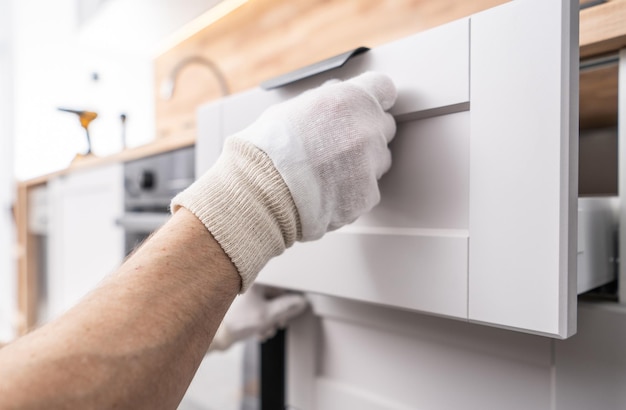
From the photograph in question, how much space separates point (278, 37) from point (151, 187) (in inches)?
25.3

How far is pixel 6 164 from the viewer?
2.87 meters

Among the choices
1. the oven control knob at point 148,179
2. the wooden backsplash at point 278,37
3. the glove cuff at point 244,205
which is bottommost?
the glove cuff at point 244,205

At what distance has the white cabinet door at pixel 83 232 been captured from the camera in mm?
1233

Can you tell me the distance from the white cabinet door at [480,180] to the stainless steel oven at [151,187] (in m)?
0.52

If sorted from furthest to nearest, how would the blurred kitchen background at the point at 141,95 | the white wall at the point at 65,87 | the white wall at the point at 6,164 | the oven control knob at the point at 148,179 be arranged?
the white wall at the point at 6,164, the white wall at the point at 65,87, the oven control knob at the point at 148,179, the blurred kitchen background at the point at 141,95

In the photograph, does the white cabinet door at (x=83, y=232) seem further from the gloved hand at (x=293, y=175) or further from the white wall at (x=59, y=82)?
the gloved hand at (x=293, y=175)

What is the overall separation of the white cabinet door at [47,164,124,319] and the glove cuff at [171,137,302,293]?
0.91 m

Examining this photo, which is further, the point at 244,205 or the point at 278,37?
the point at 278,37

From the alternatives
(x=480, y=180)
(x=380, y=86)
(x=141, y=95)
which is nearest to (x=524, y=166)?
(x=480, y=180)

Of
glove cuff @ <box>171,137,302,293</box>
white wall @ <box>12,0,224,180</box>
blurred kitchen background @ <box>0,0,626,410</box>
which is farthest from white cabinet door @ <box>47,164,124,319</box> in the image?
glove cuff @ <box>171,137,302,293</box>

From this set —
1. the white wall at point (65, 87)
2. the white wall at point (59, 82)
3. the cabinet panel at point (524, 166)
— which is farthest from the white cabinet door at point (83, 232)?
the cabinet panel at point (524, 166)

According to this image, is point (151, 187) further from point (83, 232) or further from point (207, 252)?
point (207, 252)

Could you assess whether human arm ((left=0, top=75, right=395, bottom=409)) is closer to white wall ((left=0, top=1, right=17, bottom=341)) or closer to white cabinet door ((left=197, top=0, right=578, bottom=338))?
white cabinet door ((left=197, top=0, right=578, bottom=338))

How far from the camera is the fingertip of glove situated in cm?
41
